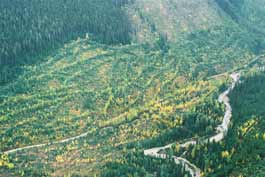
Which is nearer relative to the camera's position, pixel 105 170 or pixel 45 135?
pixel 105 170

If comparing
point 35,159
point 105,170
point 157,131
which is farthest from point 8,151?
point 157,131

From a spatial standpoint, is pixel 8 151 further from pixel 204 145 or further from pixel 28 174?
pixel 204 145

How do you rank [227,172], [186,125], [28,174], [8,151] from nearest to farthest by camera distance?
[227,172] → [28,174] → [8,151] → [186,125]

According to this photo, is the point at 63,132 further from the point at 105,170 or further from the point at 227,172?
the point at 227,172

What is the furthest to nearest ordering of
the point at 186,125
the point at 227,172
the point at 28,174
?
1. the point at 186,125
2. the point at 28,174
3. the point at 227,172

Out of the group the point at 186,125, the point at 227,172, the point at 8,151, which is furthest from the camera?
the point at 186,125

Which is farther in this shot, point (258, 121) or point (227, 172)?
point (258, 121)

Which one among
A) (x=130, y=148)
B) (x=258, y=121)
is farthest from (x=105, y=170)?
(x=258, y=121)

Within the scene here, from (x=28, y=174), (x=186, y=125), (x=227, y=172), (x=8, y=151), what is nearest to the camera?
(x=227, y=172)
